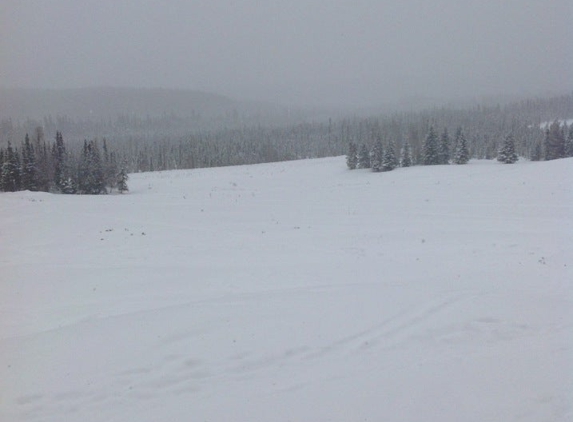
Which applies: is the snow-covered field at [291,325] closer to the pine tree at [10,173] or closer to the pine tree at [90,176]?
the pine tree at [90,176]

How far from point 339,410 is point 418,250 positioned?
9.91 meters

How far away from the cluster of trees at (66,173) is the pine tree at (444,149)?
4528 cm

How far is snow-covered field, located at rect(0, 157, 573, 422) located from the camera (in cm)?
587

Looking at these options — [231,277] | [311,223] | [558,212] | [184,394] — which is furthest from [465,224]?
[184,394]

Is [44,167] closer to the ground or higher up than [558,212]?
higher up

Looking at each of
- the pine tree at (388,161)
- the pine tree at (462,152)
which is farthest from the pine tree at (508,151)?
the pine tree at (388,161)

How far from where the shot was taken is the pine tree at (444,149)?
2525 inches

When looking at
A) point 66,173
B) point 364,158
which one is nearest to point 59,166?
Answer: point 66,173

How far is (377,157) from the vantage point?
62312 millimetres

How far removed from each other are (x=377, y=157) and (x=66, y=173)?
1671 inches

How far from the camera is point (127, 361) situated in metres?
7.03

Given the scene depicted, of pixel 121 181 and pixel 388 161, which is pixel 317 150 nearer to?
pixel 388 161

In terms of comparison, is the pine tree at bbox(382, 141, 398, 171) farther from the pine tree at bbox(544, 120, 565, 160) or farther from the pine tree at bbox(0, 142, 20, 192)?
the pine tree at bbox(0, 142, 20, 192)

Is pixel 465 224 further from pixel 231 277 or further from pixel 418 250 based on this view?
pixel 231 277
